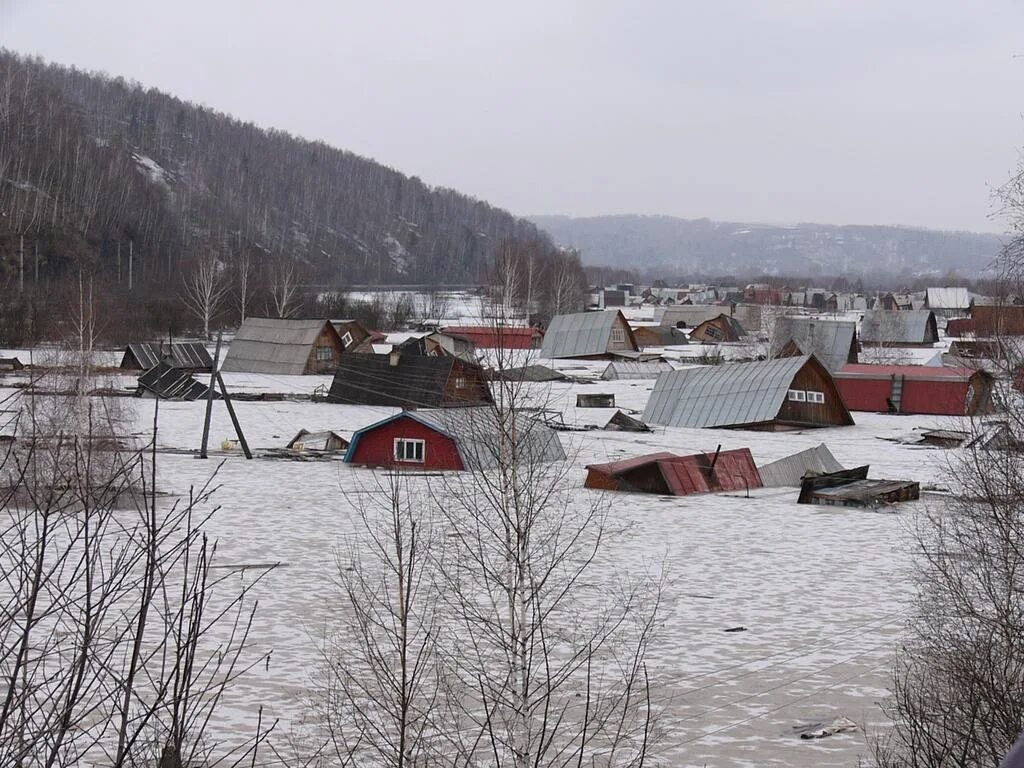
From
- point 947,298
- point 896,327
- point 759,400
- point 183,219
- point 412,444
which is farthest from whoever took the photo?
point 183,219

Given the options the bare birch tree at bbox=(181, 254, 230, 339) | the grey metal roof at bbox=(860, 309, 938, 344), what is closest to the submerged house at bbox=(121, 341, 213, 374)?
the bare birch tree at bbox=(181, 254, 230, 339)

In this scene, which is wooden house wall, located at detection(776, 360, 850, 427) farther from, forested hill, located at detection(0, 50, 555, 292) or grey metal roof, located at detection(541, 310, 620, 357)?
forested hill, located at detection(0, 50, 555, 292)

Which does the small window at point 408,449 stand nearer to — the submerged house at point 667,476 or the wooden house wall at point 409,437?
the wooden house wall at point 409,437

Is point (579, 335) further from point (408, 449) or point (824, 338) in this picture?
point (408, 449)

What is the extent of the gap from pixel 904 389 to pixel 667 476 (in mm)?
20902

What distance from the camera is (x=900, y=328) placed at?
71062 millimetres

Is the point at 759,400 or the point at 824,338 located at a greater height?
the point at 824,338

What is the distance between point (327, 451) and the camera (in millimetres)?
29703

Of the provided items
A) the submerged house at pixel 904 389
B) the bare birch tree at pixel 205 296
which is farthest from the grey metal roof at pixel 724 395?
the bare birch tree at pixel 205 296

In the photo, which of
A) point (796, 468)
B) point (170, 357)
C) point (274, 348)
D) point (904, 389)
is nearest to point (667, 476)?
point (796, 468)

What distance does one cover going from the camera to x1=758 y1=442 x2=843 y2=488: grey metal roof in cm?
2605

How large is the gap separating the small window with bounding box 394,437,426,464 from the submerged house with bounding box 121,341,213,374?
2565 cm

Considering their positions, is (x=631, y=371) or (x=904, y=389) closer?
(x=904, y=389)

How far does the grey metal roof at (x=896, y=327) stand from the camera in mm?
70250
